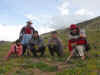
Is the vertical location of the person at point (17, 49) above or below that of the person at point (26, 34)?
below

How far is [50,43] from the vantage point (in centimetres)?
1117

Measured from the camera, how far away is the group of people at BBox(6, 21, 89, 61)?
10.1m

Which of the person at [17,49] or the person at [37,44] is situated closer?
the person at [17,49]

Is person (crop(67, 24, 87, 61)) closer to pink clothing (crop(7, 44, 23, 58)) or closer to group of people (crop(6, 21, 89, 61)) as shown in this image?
group of people (crop(6, 21, 89, 61))

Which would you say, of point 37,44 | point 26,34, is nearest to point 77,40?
point 37,44

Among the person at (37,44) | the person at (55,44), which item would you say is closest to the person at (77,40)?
the person at (55,44)

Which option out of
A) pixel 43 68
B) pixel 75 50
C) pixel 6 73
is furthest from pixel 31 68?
pixel 75 50

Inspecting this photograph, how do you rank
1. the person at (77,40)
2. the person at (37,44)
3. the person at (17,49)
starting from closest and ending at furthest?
1. the person at (77,40)
2. the person at (17,49)
3. the person at (37,44)

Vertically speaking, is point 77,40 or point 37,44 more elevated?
point 77,40

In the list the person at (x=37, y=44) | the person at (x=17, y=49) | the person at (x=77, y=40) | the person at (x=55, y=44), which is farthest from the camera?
the person at (x=37, y=44)

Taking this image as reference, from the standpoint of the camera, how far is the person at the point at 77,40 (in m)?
10.0

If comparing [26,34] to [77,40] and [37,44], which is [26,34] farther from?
[77,40]

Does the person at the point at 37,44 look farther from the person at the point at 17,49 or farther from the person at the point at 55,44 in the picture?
the person at the point at 17,49

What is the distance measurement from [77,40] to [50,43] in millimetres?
1824
